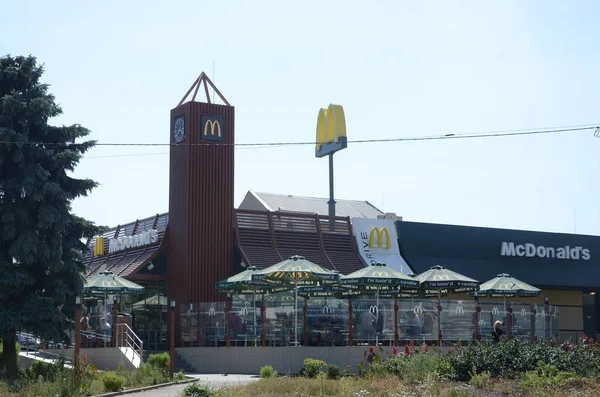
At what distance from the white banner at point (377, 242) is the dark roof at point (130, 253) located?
8518 millimetres

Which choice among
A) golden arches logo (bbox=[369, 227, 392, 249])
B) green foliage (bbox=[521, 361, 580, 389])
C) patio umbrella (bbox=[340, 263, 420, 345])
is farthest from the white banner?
green foliage (bbox=[521, 361, 580, 389])

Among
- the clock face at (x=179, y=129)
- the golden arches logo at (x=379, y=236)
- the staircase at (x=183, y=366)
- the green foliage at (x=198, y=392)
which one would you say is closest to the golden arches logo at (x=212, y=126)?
the clock face at (x=179, y=129)

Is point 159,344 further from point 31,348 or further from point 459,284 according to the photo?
point 459,284

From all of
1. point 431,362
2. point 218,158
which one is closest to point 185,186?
point 218,158

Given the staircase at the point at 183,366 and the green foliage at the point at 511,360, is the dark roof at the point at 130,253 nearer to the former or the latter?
the staircase at the point at 183,366

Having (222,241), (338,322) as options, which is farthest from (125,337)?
(338,322)

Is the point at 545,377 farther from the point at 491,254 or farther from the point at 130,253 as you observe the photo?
the point at 491,254

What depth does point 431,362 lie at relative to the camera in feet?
70.0

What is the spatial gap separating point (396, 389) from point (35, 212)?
43.3 feet

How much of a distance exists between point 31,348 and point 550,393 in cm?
2367

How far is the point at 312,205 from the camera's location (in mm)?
52719

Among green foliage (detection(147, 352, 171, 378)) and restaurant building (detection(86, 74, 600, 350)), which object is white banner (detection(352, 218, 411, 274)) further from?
green foliage (detection(147, 352, 171, 378))

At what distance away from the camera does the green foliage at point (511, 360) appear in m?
20.9

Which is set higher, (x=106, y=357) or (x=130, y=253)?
(x=130, y=253)
